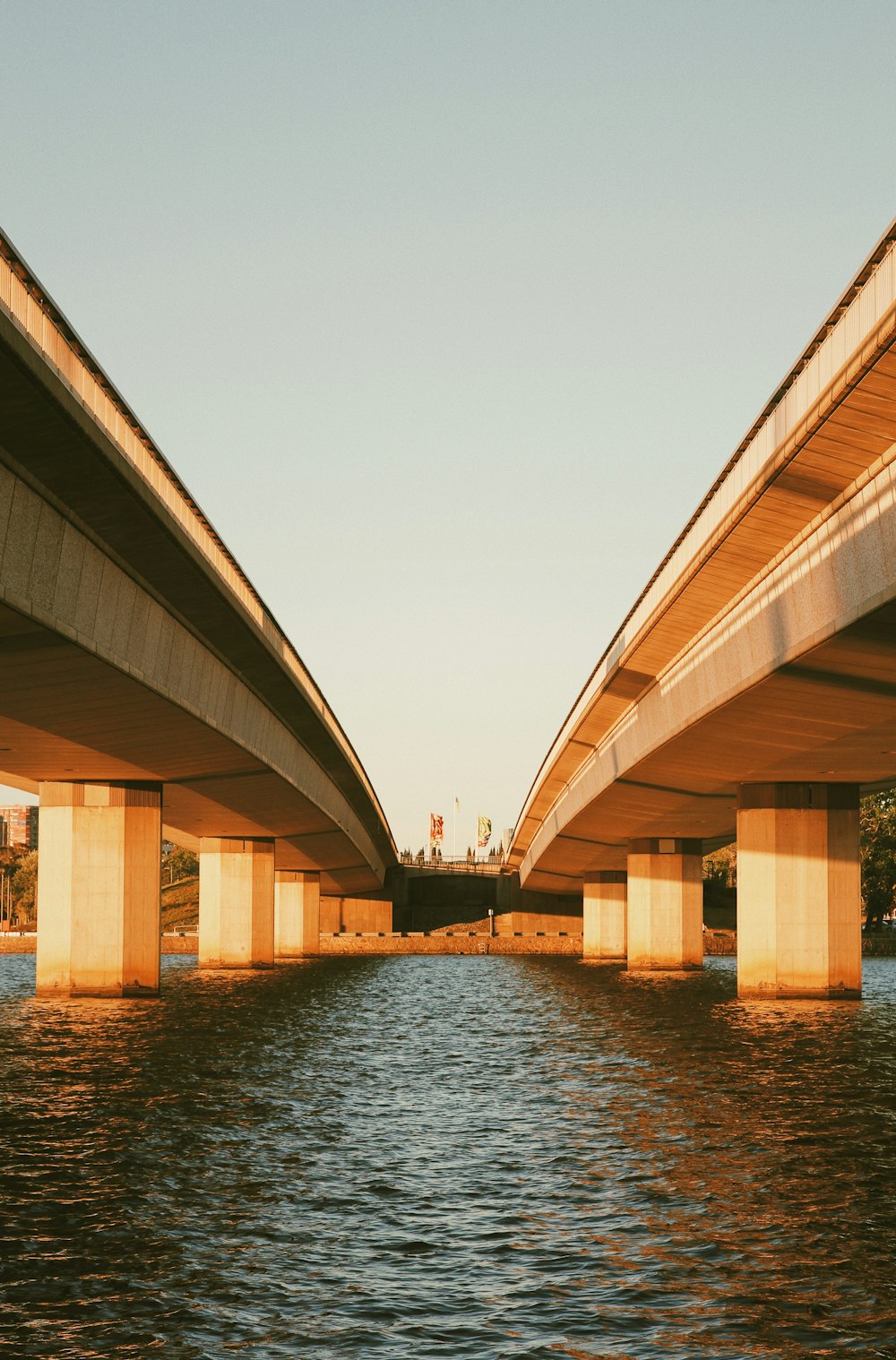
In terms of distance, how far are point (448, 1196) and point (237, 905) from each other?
58.8 m

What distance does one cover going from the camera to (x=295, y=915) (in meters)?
95.6

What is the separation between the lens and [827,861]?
149ft

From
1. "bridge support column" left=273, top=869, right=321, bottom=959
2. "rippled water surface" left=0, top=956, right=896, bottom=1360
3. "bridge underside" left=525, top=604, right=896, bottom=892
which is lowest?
"bridge support column" left=273, top=869, right=321, bottom=959

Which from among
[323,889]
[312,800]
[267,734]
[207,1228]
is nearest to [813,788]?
[267,734]

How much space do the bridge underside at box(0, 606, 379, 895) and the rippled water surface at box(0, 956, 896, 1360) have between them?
7.10 meters

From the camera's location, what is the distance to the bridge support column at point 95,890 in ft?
152

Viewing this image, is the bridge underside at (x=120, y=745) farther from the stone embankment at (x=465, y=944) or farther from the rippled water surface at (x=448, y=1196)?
the stone embankment at (x=465, y=944)

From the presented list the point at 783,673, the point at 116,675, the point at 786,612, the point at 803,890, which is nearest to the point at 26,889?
the point at 803,890

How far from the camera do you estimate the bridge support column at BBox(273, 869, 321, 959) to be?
9438 centimetres

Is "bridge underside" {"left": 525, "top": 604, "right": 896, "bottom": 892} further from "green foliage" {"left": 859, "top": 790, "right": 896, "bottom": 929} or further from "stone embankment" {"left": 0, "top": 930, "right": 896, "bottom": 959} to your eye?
"green foliage" {"left": 859, "top": 790, "right": 896, "bottom": 929}

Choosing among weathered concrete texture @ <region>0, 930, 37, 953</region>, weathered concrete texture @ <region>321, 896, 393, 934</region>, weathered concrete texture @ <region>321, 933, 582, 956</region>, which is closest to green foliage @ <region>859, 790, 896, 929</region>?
weathered concrete texture @ <region>321, 933, 582, 956</region>

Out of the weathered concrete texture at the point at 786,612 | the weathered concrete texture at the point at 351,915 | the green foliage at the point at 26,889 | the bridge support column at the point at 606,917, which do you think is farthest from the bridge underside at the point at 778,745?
the green foliage at the point at 26,889

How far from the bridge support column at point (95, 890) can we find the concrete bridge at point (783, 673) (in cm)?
1501

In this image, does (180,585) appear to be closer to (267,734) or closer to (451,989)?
(267,734)
